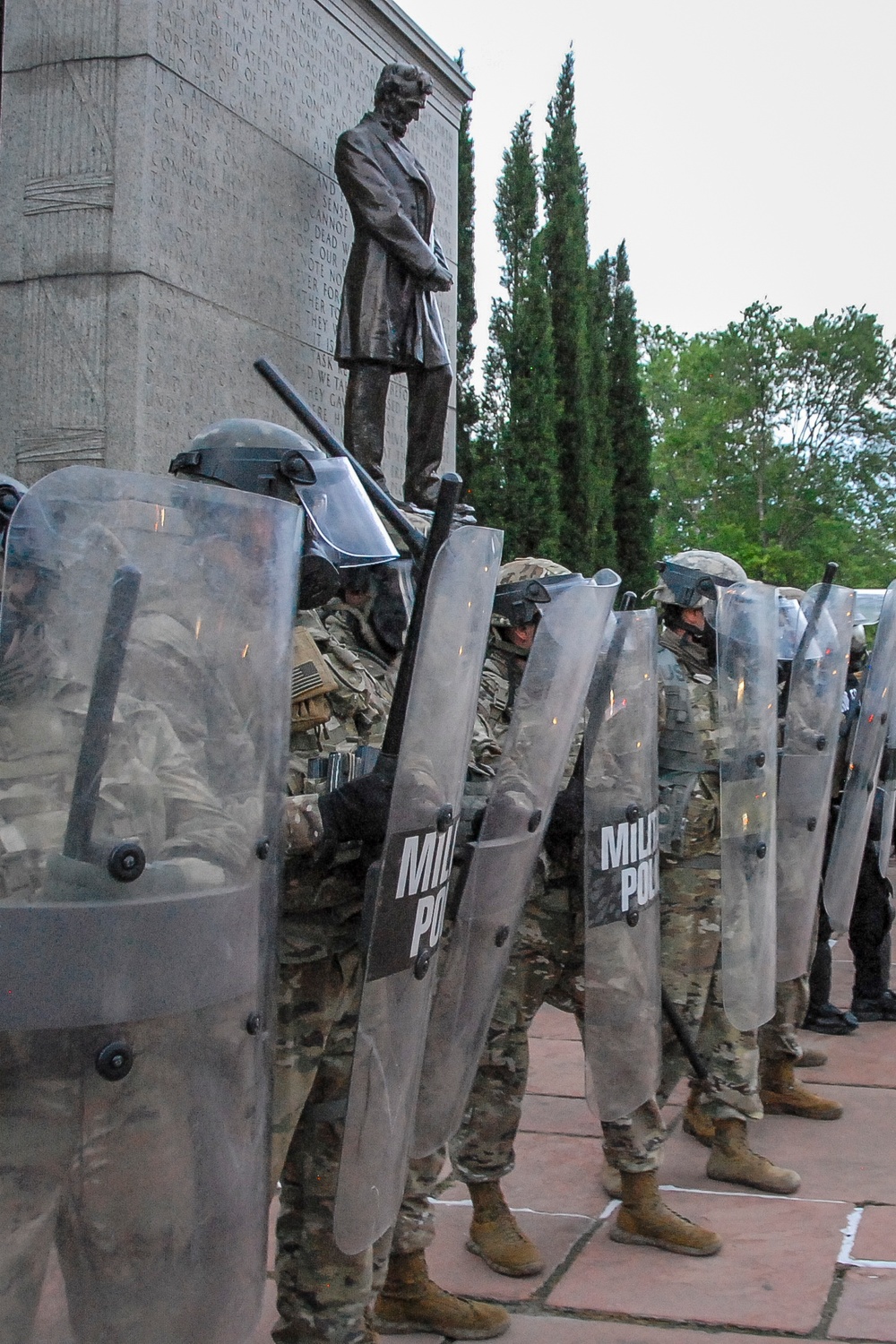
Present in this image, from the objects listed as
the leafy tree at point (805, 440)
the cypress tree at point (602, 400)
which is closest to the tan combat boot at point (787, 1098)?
the cypress tree at point (602, 400)

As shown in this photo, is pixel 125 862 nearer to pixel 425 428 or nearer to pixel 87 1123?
pixel 87 1123

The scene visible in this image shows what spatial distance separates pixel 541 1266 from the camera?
3479mm

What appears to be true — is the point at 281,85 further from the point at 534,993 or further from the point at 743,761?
the point at 534,993

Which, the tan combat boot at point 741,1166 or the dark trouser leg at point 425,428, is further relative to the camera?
the dark trouser leg at point 425,428

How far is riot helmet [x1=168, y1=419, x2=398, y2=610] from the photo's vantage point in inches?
101

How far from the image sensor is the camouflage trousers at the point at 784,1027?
485 cm

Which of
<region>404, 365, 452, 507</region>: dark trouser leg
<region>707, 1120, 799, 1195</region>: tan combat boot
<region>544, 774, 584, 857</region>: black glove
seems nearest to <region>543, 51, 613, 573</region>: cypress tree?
<region>404, 365, 452, 507</region>: dark trouser leg

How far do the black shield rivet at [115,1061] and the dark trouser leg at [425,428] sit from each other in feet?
17.1

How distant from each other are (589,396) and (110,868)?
1996 cm

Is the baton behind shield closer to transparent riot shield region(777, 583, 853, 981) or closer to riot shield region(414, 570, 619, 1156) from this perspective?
riot shield region(414, 570, 619, 1156)

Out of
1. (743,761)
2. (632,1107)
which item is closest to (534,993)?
(632,1107)

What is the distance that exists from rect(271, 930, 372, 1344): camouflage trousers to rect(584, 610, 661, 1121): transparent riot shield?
954 mm

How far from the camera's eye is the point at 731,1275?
3.43 m

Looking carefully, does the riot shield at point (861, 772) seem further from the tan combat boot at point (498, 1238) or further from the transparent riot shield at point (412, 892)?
the transparent riot shield at point (412, 892)
